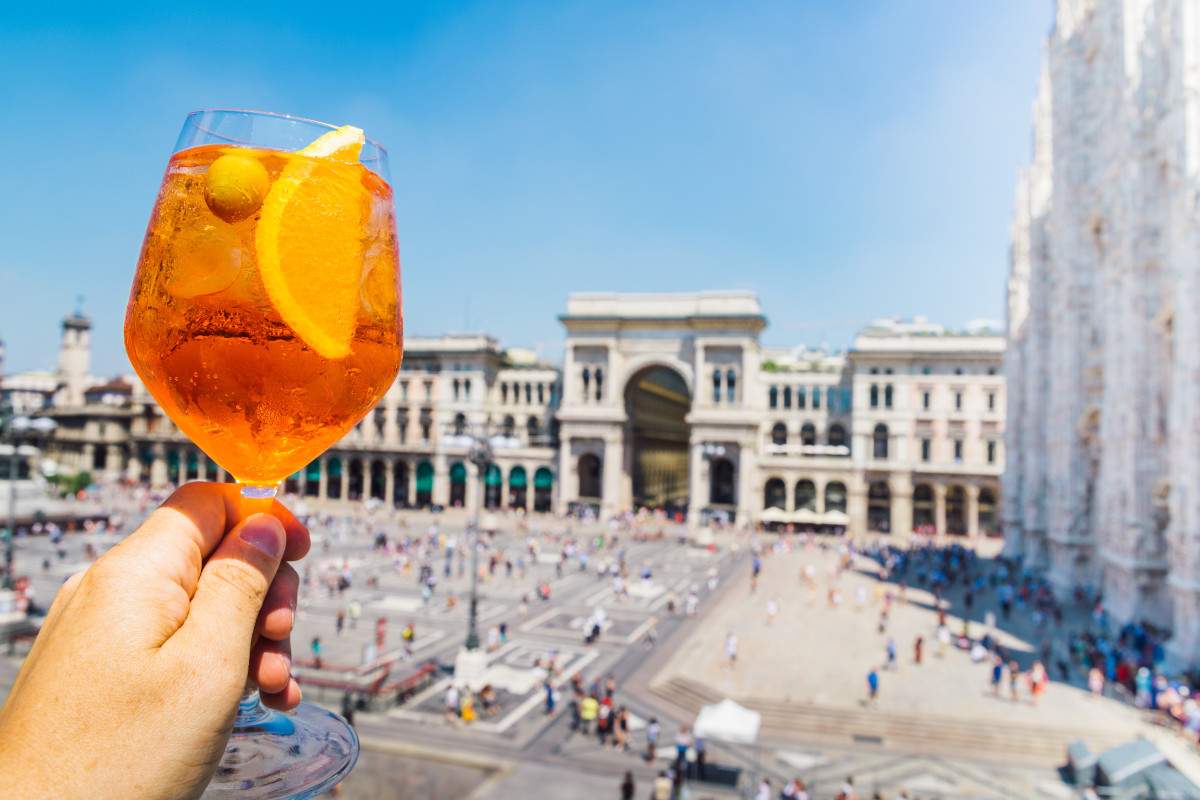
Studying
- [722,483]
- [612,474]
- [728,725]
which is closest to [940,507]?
[722,483]

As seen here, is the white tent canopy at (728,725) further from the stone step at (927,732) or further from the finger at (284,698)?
the finger at (284,698)

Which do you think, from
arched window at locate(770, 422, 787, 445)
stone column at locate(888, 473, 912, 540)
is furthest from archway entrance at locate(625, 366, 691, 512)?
stone column at locate(888, 473, 912, 540)

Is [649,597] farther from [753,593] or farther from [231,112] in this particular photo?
[231,112]

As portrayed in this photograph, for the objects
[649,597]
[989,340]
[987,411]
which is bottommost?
[649,597]

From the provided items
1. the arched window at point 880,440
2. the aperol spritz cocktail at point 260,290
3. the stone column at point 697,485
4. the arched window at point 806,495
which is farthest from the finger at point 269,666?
the arched window at point 806,495

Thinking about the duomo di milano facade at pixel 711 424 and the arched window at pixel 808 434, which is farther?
the arched window at pixel 808 434

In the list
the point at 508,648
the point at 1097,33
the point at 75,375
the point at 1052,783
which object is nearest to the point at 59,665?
the point at 1052,783

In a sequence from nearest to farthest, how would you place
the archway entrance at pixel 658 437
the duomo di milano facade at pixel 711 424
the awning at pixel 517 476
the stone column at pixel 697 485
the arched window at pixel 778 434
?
the stone column at pixel 697 485
the duomo di milano facade at pixel 711 424
the archway entrance at pixel 658 437
the awning at pixel 517 476
the arched window at pixel 778 434
